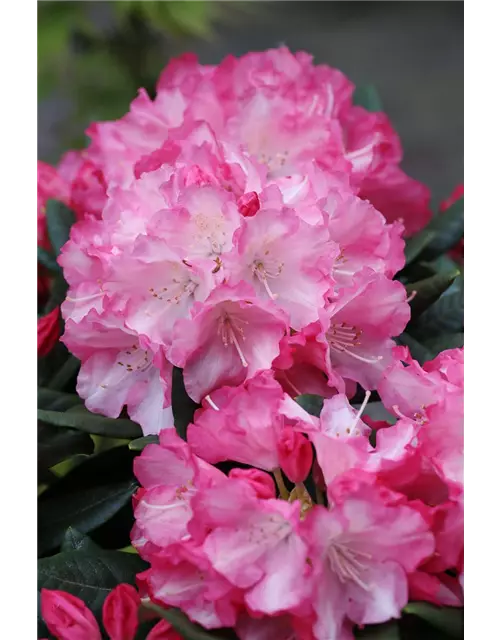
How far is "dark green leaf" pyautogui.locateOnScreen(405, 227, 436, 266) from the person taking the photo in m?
0.81

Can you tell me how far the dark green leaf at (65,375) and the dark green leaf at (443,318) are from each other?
33 centimetres

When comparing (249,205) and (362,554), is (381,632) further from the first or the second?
(249,205)

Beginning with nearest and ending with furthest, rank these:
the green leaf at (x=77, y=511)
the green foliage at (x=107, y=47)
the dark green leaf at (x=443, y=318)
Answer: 1. the green leaf at (x=77, y=511)
2. the dark green leaf at (x=443, y=318)
3. the green foliage at (x=107, y=47)

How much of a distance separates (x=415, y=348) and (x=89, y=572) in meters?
0.36

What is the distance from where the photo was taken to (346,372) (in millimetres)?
629

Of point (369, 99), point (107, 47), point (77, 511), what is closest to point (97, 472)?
point (77, 511)

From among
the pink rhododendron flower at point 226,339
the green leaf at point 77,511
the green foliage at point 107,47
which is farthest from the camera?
the green foliage at point 107,47

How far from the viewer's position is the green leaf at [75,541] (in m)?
0.64

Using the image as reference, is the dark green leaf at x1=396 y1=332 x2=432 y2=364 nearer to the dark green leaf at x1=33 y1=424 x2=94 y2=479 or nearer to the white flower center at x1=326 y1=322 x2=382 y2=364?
the white flower center at x1=326 y1=322 x2=382 y2=364

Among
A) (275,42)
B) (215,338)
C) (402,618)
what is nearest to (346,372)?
(215,338)

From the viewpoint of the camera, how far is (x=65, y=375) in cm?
78

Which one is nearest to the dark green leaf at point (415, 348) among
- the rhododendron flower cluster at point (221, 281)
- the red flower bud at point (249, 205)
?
the rhododendron flower cluster at point (221, 281)

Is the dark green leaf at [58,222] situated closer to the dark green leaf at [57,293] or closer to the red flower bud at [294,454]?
the dark green leaf at [57,293]

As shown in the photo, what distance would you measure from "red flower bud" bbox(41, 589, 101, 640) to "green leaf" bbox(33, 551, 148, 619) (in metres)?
0.03
